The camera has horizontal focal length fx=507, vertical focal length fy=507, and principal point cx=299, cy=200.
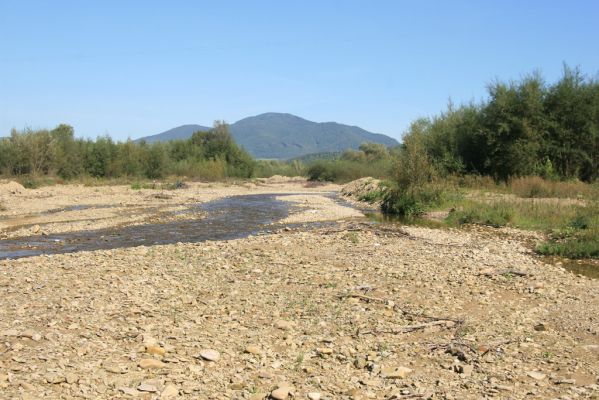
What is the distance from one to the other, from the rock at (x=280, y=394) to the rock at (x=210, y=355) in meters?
1.12

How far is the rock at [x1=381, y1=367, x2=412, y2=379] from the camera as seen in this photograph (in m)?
5.89

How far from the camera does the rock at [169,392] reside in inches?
204

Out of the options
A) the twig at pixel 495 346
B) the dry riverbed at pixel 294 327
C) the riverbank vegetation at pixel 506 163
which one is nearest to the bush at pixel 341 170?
the riverbank vegetation at pixel 506 163

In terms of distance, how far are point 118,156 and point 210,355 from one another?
48080 mm

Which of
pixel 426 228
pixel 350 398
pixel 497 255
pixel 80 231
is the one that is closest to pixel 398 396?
pixel 350 398

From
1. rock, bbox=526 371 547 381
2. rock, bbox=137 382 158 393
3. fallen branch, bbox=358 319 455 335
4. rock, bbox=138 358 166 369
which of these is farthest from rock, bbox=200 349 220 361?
rock, bbox=526 371 547 381

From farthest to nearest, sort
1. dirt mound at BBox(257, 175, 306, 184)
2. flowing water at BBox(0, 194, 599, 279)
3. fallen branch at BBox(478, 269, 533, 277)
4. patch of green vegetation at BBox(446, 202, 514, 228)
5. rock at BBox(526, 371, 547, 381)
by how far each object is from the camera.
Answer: dirt mound at BBox(257, 175, 306, 184) → patch of green vegetation at BBox(446, 202, 514, 228) → flowing water at BBox(0, 194, 599, 279) → fallen branch at BBox(478, 269, 533, 277) → rock at BBox(526, 371, 547, 381)

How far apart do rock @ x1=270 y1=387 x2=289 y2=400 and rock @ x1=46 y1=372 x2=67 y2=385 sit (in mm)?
2201

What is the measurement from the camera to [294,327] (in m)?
7.47

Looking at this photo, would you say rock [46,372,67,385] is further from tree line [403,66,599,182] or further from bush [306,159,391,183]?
bush [306,159,391,183]

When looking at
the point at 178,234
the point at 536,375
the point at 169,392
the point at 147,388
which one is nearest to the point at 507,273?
the point at 536,375

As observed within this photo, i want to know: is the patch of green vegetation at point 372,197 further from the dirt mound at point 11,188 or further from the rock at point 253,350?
the rock at point 253,350

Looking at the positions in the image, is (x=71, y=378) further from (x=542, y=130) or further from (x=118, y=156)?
(x=118, y=156)

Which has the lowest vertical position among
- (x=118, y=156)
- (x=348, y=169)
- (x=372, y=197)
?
(x=372, y=197)
